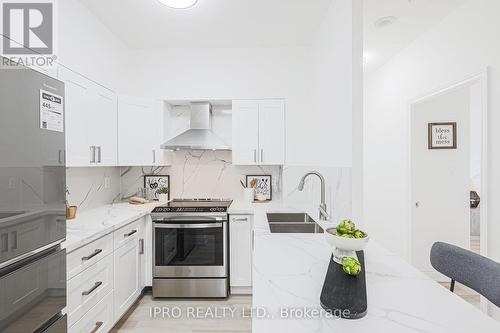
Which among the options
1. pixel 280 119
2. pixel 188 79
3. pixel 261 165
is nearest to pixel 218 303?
pixel 261 165

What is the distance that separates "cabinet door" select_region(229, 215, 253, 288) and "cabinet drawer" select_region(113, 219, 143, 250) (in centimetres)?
90

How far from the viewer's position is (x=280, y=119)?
3064mm

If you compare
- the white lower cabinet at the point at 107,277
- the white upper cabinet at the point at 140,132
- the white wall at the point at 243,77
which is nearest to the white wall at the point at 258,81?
the white wall at the point at 243,77

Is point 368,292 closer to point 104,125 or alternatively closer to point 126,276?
point 126,276

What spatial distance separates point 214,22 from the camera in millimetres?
2539

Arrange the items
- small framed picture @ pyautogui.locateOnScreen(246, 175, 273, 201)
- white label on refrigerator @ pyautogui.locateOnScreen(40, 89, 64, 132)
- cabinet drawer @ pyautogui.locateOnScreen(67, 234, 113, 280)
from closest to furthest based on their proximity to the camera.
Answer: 1. white label on refrigerator @ pyautogui.locateOnScreen(40, 89, 64, 132)
2. cabinet drawer @ pyautogui.locateOnScreen(67, 234, 113, 280)
3. small framed picture @ pyautogui.locateOnScreen(246, 175, 273, 201)

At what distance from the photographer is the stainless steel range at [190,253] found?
2.68 m

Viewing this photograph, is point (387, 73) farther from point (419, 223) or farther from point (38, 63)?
point (38, 63)

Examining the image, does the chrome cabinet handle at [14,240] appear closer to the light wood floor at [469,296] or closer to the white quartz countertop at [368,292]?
the white quartz countertop at [368,292]

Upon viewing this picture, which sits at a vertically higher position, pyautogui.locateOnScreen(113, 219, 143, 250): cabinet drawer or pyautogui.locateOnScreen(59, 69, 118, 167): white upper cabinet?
pyautogui.locateOnScreen(59, 69, 118, 167): white upper cabinet

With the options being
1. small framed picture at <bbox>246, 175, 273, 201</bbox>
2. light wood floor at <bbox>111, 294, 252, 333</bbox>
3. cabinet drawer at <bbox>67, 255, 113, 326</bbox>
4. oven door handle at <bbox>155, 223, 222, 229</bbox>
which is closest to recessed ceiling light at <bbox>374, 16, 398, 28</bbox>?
small framed picture at <bbox>246, 175, 273, 201</bbox>

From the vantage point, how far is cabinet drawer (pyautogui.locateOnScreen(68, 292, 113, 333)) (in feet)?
5.59

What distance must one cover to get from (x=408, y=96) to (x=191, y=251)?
299cm

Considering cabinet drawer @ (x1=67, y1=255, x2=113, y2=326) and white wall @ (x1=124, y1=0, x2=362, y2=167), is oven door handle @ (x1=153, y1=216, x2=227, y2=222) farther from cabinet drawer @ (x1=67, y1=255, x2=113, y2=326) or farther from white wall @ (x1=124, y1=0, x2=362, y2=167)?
white wall @ (x1=124, y1=0, x2=362, y2=167)
